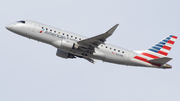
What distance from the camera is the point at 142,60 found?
5088cm

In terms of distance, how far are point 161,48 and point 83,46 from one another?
15841 millimetres

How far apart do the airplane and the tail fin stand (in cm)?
96

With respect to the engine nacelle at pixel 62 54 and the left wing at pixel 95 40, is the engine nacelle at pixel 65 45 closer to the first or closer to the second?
the left wing at pixel 95 40

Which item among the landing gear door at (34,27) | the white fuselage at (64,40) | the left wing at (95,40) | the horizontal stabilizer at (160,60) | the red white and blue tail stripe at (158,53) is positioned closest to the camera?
the left wing at (95,40)

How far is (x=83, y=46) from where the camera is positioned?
47312 mm

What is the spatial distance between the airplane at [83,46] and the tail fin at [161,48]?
955mm

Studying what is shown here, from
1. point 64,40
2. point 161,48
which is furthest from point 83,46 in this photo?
point 161,48

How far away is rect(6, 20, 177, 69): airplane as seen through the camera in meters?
46.7

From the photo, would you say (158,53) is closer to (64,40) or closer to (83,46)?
(83,46)

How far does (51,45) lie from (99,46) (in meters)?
8.25

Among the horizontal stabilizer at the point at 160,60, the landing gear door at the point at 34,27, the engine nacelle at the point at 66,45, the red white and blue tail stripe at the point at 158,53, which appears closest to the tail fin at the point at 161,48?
the red white and blue tail stripe at the point at 158,53

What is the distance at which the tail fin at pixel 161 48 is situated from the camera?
52.4m

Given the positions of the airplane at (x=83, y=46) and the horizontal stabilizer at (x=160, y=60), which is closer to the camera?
the airplane at (x=83, y=46)

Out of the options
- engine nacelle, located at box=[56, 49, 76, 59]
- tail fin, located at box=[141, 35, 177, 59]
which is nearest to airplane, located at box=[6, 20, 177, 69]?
engine nacelle, located at box=[56, 49, 76, 59]
